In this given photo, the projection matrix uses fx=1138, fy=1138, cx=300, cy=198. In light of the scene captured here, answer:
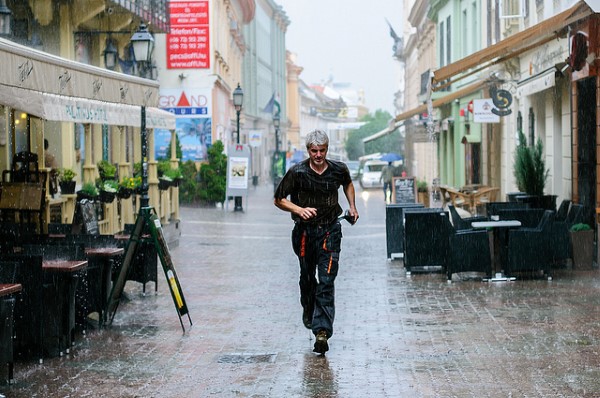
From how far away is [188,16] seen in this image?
145 ft

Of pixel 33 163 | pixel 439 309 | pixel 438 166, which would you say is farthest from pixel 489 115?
pixel 438 166

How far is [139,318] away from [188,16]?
34.0 metres

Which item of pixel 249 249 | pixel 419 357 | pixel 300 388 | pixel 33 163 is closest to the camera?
pixel 300 388

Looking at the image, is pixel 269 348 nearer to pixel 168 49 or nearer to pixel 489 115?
pixel 489 115

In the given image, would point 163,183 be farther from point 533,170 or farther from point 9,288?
point 9,288

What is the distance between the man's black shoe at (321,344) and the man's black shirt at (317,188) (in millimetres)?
951

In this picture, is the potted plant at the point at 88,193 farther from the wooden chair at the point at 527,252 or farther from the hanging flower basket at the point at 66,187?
the wooden chair at the point at 527,252

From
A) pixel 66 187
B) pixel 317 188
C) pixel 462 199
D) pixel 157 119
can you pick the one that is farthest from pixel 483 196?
pixel 317 188

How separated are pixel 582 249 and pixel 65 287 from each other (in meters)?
8.08

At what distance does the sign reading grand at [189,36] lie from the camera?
4388 cm

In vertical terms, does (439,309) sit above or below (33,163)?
below

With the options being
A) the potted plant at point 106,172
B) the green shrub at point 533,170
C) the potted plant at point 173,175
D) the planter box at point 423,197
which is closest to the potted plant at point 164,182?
Answer: the potted plant at point 173,175

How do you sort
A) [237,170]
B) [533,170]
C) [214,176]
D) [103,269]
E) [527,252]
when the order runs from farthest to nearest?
1. [214,176]
2. [237,170]
3. [533,170]
4. [527,252]
5. [103,269]

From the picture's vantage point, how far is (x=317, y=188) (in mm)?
9398
